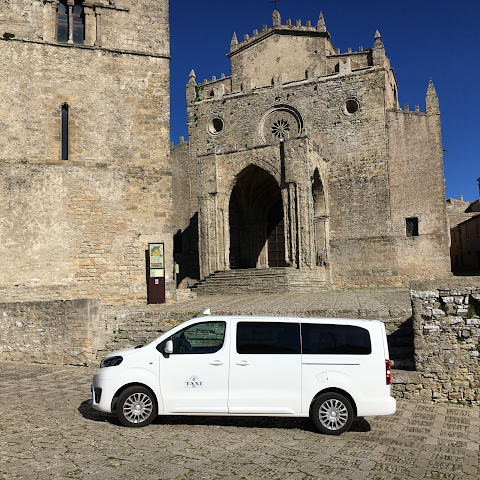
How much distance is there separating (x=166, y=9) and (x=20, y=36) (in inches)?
185

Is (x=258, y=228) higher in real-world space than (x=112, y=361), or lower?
higher

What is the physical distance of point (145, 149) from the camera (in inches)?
610

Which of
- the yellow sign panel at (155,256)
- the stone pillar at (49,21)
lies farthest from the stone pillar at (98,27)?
the yellow sign panel at (155,256)

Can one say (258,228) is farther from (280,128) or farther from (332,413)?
(332,413)

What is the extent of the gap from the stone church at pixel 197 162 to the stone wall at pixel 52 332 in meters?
4.47

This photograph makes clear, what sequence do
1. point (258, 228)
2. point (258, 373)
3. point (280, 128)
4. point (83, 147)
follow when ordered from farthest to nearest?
point (258, 228) < point (280, 128) < point (83, 147) < point (258, 373)

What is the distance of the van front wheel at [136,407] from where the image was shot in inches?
224

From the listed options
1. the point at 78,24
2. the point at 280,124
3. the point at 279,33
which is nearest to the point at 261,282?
the point at 280,124

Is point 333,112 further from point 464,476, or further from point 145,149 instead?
point 464,476

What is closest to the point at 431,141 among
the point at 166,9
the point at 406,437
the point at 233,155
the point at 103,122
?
the point at 233,155

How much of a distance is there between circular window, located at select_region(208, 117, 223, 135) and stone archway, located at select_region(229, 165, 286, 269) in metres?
4.18

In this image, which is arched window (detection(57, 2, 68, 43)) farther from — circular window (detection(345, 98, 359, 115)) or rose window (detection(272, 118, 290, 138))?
circular window (detection(345, 98, 359, 115))

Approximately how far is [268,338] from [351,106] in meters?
22.7

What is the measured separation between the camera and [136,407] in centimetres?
572
